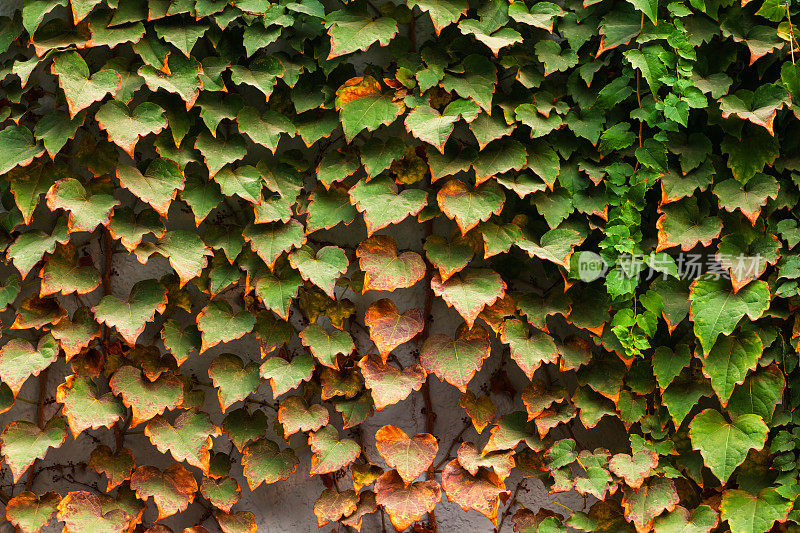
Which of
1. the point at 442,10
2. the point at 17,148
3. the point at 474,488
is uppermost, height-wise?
the point at 442,10

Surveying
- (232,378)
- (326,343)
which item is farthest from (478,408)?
(232,378)

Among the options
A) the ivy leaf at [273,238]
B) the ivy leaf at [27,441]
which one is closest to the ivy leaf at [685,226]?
the ivy leaf at [273,238]

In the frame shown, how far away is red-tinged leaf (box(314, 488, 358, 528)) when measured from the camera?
6.29ft

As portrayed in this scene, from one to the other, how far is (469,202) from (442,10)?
0.54 metres

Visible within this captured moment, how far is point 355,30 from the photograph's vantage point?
183 centimetres

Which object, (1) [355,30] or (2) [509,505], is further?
(2) [509,505]

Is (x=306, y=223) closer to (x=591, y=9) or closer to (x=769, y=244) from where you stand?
(x=591, y=9)

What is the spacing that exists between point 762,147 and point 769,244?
27 cm

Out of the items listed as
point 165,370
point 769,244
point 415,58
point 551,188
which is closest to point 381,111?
point 415,58

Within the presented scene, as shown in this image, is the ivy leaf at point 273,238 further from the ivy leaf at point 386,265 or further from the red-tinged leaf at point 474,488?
the red-tinged leaf at point 474,488

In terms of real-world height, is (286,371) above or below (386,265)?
below

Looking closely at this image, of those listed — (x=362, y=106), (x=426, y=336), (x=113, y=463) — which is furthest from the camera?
(x=426, y=336)

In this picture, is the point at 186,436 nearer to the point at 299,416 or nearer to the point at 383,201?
the point at 299,416

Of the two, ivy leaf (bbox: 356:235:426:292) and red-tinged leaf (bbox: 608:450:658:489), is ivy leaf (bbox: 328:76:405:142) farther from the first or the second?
red-tinged leaf (bbox: 608:450:658:489)
